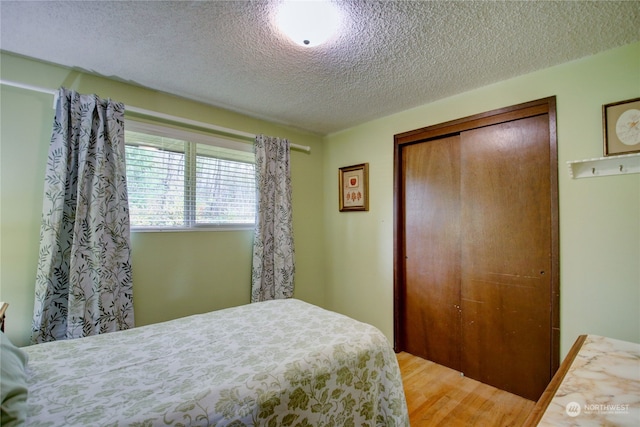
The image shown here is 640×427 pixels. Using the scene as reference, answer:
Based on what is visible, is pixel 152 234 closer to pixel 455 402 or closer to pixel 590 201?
pixel 455 402

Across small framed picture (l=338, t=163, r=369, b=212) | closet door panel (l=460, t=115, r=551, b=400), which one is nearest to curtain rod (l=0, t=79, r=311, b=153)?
small framed picture (l=338, t=163, r=369, b=212)

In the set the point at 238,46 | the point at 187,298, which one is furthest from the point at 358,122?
the point at 187,298

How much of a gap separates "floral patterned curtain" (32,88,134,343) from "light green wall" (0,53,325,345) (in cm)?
13

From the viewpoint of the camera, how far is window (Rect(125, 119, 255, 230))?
2.16 metres

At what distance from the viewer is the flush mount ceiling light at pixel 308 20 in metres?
1.32

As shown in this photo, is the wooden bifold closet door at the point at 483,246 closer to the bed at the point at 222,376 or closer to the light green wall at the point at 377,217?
the light green wall at the point at 377,217

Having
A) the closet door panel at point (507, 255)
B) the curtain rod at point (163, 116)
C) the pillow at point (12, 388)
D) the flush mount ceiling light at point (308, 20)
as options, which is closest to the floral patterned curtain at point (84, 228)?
the curtain rod at point (163, 116)

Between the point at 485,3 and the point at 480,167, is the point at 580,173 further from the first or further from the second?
the point at 485,3

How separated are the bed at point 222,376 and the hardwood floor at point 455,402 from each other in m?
0.61

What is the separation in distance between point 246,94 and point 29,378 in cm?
211

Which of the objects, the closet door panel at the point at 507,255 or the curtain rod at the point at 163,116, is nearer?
the curtain rod at the point at 163,116

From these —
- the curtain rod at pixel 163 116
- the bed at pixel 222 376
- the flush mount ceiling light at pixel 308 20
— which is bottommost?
the bed at pixel 222 376

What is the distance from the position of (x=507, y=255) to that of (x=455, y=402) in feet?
3.65
